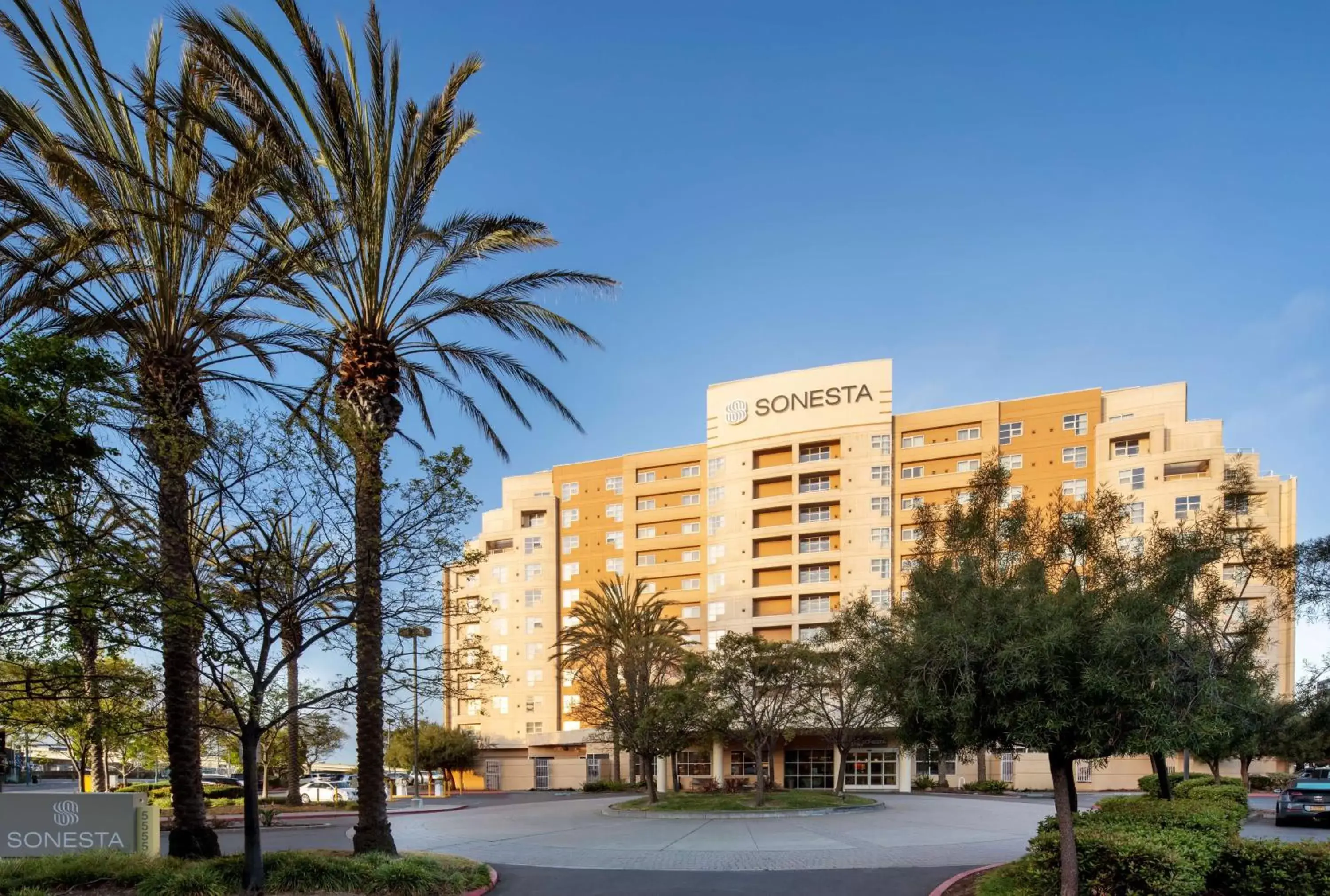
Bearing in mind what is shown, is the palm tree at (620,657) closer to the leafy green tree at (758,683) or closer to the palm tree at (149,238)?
the leafy green tree at (758,683)

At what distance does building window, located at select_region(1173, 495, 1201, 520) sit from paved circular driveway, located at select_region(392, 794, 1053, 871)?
27626mm

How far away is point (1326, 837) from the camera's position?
25.3 meters

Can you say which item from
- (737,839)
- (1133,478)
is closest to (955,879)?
(737,839)

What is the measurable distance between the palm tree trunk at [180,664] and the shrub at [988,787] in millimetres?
48366

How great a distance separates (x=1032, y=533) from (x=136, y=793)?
18781 mm

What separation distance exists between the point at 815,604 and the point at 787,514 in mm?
7421

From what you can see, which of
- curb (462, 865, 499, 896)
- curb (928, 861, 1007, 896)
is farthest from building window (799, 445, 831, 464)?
curb (462, 865, 499, 896)

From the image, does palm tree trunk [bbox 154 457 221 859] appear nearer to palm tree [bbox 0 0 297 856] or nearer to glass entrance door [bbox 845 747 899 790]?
palm tree [bbox 0 0 297 856]

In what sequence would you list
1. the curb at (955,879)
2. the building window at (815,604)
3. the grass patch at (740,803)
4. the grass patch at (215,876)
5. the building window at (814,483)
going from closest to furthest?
the grass patch at (215,876) < the curb at (955,879) < the grass patch at (740,803) < the building window at (815,604) < the building window at (814,483)

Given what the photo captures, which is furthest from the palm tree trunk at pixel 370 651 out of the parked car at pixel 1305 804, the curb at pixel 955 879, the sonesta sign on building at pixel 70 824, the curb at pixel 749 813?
the parked car at pixel 1305 804

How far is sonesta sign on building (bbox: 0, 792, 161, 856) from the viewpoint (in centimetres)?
1875

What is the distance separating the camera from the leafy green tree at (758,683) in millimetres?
42031

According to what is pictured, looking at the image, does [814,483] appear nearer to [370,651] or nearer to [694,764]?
[694,764]

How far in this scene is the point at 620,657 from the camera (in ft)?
156
